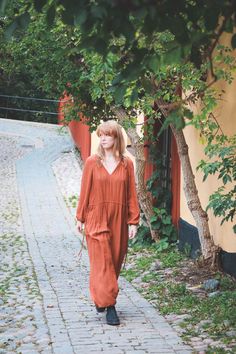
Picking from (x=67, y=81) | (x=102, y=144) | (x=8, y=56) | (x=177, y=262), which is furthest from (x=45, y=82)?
(x=102, y=144)

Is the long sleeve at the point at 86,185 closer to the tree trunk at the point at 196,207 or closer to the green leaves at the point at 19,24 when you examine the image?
the tree trunk at the point at 196,207

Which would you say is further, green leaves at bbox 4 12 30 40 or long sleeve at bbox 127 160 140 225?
long sleeve at bbox 127 160 140 225

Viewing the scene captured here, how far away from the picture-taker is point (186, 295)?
23.2 ft

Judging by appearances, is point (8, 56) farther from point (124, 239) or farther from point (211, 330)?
point (211, 330)

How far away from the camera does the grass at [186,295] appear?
226 inches

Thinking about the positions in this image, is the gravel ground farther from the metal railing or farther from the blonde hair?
the metal railing

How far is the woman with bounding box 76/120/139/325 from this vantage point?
6062 mm

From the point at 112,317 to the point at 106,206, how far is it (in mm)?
954

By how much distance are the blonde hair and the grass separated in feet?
5.06

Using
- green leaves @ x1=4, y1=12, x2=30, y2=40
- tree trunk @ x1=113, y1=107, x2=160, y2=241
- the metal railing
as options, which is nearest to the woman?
green leaves @ x1=4, y1=12, x2=30, y2=40

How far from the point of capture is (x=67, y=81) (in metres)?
10.6

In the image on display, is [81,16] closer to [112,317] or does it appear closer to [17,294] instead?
[112,317]

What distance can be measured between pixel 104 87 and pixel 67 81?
2.85 metres

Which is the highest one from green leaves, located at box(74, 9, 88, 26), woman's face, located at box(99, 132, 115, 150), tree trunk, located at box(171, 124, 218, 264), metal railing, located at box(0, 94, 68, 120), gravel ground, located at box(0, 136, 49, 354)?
metal railing, located at box(0, 94, 68, 120)
